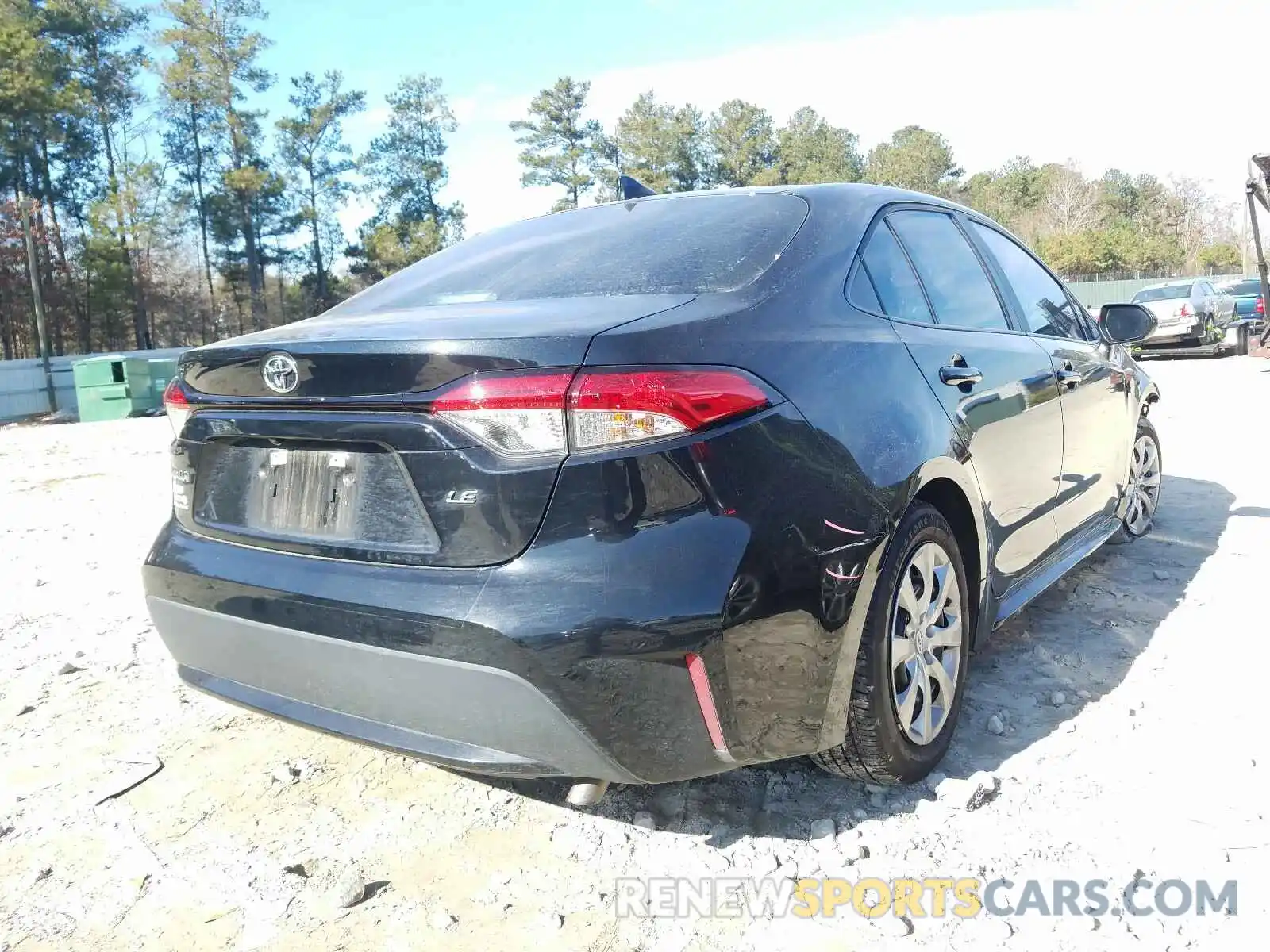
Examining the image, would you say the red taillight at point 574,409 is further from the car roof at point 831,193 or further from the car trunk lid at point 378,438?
the car roof at point 831,193

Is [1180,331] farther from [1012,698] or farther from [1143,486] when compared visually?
[1012,698]

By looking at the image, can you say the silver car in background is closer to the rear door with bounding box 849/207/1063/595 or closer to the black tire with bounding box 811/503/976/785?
the rear door with bounding box 849/207/1063/595

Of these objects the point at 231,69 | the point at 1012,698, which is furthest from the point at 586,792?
the point at 231,69

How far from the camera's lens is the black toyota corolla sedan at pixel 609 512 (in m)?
1.80

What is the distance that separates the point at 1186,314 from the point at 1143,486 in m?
13.9

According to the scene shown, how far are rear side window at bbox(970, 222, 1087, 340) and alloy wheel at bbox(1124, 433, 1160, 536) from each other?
37.6 inches

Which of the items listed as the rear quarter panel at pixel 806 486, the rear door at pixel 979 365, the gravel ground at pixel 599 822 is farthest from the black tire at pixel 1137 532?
the rear quarter panel at pixel 806 486

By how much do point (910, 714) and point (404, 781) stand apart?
1393 mm

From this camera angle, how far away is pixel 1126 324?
422 centimetres

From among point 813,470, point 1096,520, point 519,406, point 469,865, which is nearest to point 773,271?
point 813,470

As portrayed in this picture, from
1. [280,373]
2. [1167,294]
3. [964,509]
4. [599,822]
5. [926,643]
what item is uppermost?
[1167,294]

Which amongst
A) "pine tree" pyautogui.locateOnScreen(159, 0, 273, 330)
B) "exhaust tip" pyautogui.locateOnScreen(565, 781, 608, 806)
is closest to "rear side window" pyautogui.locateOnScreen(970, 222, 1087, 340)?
"exhaust tip" pyautogui.locateOnScreen(565, 781, 608, 806)

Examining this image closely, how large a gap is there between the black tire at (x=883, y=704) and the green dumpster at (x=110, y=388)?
18.1 meters

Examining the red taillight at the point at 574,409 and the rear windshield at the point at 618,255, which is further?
the rear windshield at the point at 618,255
